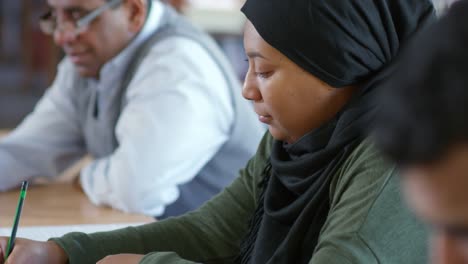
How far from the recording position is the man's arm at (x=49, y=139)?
7.55 ft

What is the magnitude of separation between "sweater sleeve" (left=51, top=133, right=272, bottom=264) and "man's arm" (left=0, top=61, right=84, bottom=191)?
0.89 meters

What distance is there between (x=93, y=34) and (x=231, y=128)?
0.47 metres

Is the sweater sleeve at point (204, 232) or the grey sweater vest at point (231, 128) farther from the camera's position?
the grey sweater vest at point (231, 128)

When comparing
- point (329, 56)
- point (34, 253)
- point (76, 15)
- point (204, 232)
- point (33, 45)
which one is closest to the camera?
point (329, 56)

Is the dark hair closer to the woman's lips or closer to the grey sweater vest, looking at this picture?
the grey sweater vest

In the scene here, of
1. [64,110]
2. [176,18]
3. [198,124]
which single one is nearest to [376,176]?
[198,124]

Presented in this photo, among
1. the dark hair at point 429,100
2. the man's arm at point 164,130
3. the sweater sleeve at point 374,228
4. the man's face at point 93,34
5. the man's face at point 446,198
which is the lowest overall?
the man's arm at point 164,130

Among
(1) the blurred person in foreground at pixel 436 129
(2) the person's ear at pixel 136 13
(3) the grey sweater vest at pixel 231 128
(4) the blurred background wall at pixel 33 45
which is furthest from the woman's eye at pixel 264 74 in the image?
(4) the blurred background wall at pixel 33 45

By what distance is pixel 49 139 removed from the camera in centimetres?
242

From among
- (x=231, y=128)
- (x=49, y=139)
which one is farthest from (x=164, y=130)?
(x=49, y=139)

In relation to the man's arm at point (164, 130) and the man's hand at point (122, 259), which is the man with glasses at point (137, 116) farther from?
the man's hand at point (122, 259)

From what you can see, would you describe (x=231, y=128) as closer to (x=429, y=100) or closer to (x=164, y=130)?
(x=164, y=130)

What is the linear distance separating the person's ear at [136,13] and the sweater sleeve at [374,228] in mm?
1300

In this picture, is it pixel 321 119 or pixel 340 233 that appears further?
pixel 321 119
